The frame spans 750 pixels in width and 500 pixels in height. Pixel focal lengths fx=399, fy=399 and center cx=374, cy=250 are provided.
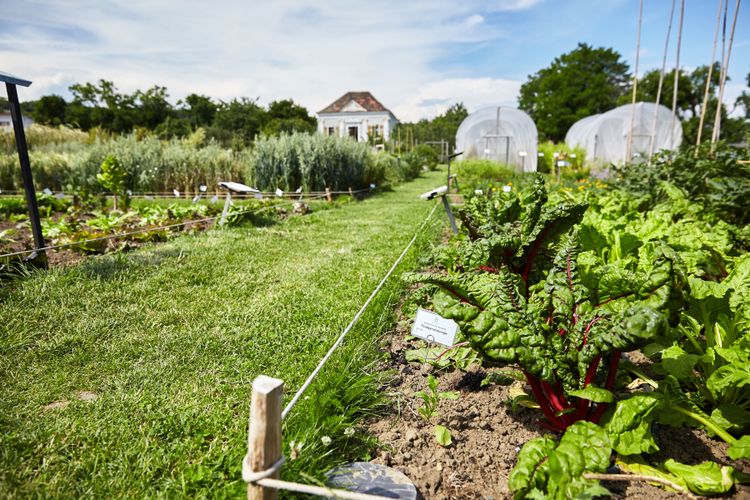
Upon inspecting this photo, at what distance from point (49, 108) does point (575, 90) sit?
186 feet

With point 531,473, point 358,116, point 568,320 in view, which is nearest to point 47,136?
point 568,320

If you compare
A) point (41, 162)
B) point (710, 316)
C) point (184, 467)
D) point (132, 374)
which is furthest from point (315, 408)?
point (41, 162)

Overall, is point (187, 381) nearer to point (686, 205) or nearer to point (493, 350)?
point (493, 350)

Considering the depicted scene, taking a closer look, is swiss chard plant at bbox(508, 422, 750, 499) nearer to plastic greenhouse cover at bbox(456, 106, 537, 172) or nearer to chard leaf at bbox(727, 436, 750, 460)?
chard leaf at bbox(727, 436, 750, 460)

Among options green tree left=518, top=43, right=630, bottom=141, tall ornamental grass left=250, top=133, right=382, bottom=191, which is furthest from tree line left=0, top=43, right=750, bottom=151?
tall ornamental grass left=250, top=133, right=382, bottom=191

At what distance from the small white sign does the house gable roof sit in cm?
4370

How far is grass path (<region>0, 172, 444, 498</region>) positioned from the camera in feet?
4.95

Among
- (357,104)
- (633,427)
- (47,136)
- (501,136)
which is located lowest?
(633,427)

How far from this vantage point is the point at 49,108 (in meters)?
42.8

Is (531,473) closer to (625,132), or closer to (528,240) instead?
(528,240)

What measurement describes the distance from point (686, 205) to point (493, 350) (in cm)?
363

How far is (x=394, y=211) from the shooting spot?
826cm

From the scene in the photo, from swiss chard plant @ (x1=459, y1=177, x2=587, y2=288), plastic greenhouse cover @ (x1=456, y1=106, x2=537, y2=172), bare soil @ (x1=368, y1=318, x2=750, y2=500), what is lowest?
bare soil @ (x1=368, y1=318, x2=750, y2=500)

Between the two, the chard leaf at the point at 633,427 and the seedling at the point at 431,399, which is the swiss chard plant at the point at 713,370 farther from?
the seedling at the point at 431,399
